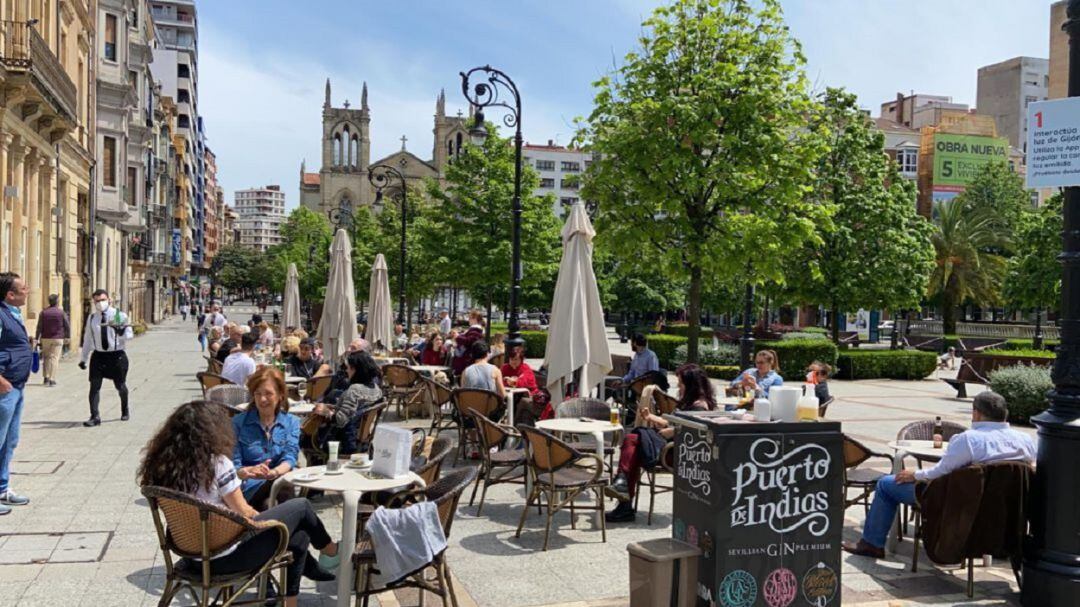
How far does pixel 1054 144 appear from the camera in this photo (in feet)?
17.8

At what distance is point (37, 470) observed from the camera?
9016mm

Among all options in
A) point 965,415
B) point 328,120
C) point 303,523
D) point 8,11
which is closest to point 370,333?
point 8,11

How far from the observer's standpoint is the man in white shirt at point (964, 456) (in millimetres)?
5703

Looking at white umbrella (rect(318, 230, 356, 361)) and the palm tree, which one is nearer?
white umbrella (rect(318, 230, 356, 361))

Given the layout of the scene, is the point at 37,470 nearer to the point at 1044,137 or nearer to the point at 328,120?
the point at 1044,137

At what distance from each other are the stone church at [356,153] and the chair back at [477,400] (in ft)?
315

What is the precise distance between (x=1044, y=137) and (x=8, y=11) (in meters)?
20.7

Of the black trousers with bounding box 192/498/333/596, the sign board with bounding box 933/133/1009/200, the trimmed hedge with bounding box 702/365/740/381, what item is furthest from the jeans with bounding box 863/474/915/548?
the sign board with bounding box 933/133/1009/200

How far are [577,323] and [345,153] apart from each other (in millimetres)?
101424

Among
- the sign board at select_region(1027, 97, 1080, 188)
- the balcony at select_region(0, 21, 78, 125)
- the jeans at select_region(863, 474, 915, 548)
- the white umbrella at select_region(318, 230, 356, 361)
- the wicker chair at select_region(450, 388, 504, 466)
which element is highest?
the balcony at select_region(0, 21, 78, 125)

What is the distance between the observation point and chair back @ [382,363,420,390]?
43.6 feet

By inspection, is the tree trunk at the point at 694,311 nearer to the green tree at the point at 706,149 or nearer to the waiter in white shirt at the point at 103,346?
the green tree at the point at 706,149

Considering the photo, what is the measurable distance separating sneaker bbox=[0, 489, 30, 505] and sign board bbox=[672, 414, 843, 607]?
5850 mm

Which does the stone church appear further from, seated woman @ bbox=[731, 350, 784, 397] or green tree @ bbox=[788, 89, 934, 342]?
seated woman @ bbox=[731, 350, 784, 397]
